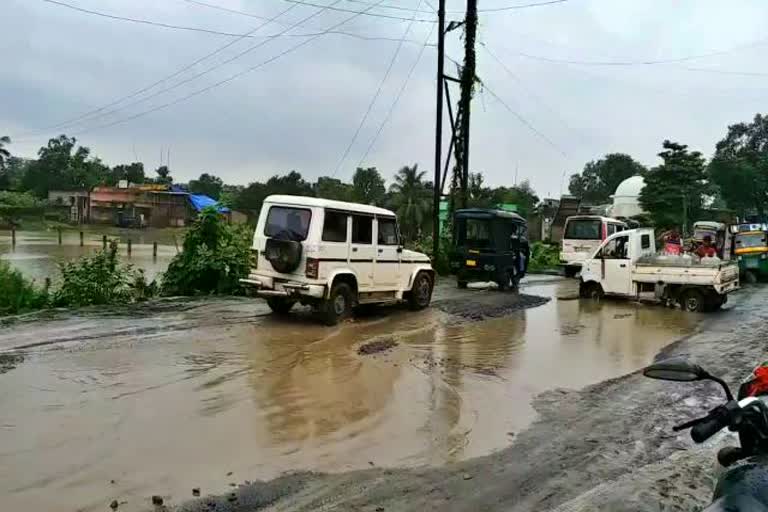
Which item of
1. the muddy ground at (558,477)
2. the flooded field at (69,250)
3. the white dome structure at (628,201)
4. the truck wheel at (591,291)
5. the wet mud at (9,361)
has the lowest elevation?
the muddy ground at (558,477)

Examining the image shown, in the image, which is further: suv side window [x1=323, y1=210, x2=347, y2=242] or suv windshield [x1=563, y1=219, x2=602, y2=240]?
suv windshield [x1=563, y1=219, x2=602, y2=240]

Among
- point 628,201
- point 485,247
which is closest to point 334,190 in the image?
point 628,201

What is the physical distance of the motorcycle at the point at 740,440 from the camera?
7.07ft

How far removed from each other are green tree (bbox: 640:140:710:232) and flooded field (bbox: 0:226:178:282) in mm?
28041

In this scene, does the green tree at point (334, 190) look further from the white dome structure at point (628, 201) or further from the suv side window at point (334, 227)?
the suv side window at point (334, 227)

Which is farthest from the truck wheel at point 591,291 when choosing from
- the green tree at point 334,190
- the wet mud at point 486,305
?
the green tree at point 334,190

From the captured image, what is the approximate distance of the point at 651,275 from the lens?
15883 millimetres

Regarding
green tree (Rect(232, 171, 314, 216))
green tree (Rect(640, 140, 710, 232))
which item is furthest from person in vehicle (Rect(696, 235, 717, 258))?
green tree (Rect(232, 171, 314, 216))

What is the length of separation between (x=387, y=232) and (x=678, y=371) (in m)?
10.4

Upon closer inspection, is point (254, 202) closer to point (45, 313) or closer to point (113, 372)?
point (45, 313)

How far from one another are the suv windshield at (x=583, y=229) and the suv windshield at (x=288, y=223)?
1540 centimetres

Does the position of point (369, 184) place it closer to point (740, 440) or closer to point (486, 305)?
point (486, 305)

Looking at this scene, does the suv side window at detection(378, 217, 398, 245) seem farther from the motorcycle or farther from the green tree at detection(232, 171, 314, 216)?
the green tree at detection(232, 171, 314, 216)

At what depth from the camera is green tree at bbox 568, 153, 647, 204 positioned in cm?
9175
